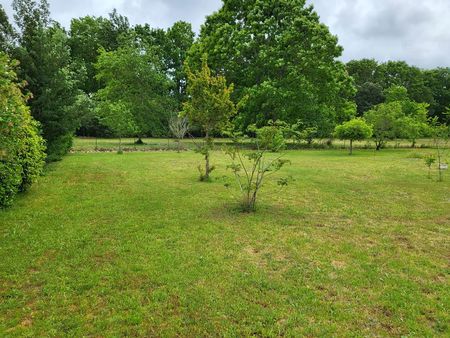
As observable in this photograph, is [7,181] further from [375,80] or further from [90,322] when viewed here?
[375,80]

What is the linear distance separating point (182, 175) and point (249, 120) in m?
15.7

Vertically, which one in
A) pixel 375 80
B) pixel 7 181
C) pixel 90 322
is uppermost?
pixel 375 80

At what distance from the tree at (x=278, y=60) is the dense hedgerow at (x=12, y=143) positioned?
18.5 m

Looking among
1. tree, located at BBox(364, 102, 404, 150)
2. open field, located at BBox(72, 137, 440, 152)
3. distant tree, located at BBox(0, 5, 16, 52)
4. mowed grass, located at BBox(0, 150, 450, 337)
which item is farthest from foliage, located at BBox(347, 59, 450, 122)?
mowed grass, located at BBox(0, 150, 450, 337)

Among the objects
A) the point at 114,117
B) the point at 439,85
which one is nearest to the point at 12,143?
the point at 114,117

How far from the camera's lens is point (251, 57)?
91.8 ft

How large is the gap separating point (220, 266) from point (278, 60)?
2260 centimetres

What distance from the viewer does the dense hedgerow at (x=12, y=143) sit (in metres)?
5.43

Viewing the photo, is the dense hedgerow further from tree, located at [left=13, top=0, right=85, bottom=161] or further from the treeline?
the treeline

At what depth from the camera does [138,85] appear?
3130 centimetres

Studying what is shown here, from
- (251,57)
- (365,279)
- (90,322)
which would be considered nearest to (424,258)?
(365,279)

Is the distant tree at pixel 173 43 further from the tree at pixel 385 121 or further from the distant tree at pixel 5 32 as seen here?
the distant tree at pixel 5 32

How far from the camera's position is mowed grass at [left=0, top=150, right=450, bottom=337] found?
359 centimetres

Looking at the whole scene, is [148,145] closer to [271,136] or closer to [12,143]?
[271,136]
